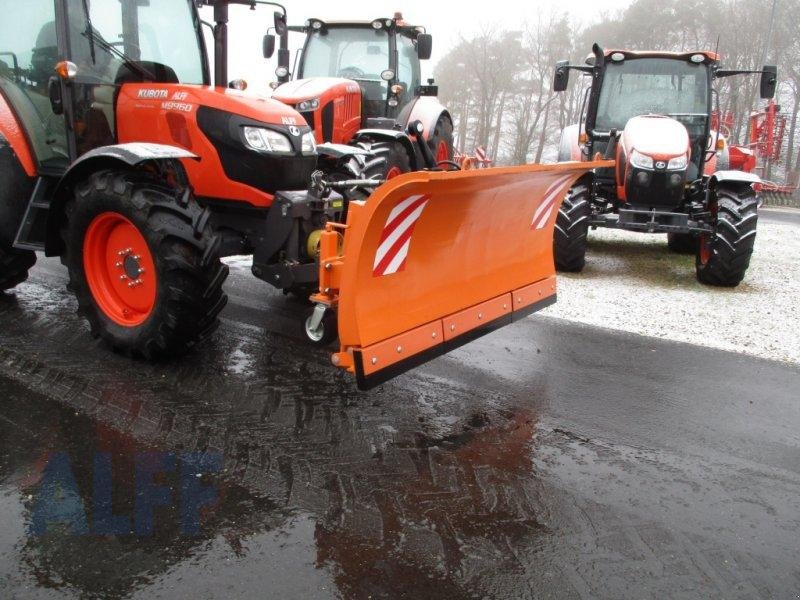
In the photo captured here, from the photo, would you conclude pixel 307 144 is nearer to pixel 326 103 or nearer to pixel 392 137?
pixel 392 137

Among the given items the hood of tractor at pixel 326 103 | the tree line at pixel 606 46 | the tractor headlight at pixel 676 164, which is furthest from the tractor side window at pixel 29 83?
the tree line at pixel 606 46

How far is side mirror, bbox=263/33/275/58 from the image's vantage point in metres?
8.68

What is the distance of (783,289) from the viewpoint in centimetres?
767

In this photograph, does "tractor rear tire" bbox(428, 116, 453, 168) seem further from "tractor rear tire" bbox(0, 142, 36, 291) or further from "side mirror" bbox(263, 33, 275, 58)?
"tractor rear tire" bbox(0, 142, 36, 291)

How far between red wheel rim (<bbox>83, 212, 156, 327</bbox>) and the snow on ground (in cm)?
363

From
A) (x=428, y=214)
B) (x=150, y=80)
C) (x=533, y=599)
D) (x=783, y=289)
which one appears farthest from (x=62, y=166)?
(x=783, y=289)

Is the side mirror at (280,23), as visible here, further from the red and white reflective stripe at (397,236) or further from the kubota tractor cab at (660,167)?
the kubota tractor cab at (660,167)

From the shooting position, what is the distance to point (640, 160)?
7.71 metres

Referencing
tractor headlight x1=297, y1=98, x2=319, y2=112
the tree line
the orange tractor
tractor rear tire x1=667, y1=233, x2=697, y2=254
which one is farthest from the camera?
the tree line

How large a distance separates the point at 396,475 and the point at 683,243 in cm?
829


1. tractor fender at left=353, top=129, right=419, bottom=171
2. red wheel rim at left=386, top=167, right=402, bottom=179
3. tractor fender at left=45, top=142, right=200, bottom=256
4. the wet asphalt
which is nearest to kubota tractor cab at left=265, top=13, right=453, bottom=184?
tractor fender at left=353, top=129, right=419, bottom=171

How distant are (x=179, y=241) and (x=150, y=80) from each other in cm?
169

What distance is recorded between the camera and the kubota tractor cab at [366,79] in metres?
8.36

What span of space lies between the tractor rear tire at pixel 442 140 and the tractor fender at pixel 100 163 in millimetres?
5476
